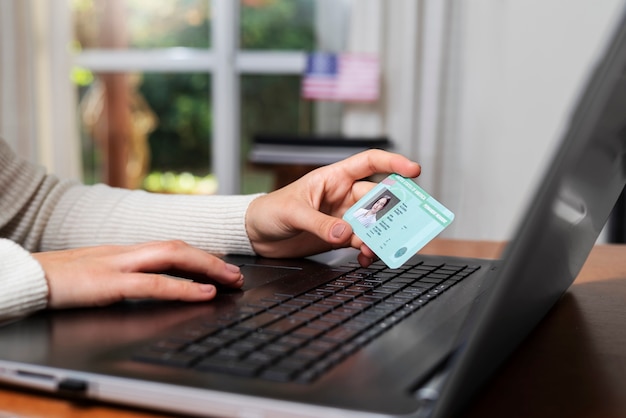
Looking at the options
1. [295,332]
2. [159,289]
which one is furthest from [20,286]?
[295,332]

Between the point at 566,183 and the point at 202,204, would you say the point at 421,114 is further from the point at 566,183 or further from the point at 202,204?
the point at 566,183

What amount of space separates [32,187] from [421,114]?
6.13 ft

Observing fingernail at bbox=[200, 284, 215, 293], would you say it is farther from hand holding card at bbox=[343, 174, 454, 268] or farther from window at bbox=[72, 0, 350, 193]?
window at bbox=[72, 0, 350, 193]

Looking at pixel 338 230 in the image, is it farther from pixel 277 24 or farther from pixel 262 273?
pixel 277 24

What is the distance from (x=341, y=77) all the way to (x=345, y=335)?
7.82 feet

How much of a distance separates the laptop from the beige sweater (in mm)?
329

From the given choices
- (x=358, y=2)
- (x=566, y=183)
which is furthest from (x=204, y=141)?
(x=566, y=183)

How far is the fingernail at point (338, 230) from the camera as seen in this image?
87cm

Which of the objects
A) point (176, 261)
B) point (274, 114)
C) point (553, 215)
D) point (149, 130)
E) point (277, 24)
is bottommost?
point (149, 130)

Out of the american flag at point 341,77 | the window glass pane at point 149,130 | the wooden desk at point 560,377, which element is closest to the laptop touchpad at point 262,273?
the wooden desk at point 560,377

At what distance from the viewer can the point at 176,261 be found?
2.39 ft

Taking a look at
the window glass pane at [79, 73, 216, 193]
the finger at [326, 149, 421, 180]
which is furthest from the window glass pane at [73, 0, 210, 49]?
the finger at [326, 149, 421, 180]

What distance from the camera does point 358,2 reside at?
9.28 feet

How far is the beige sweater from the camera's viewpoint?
3.46 feet
